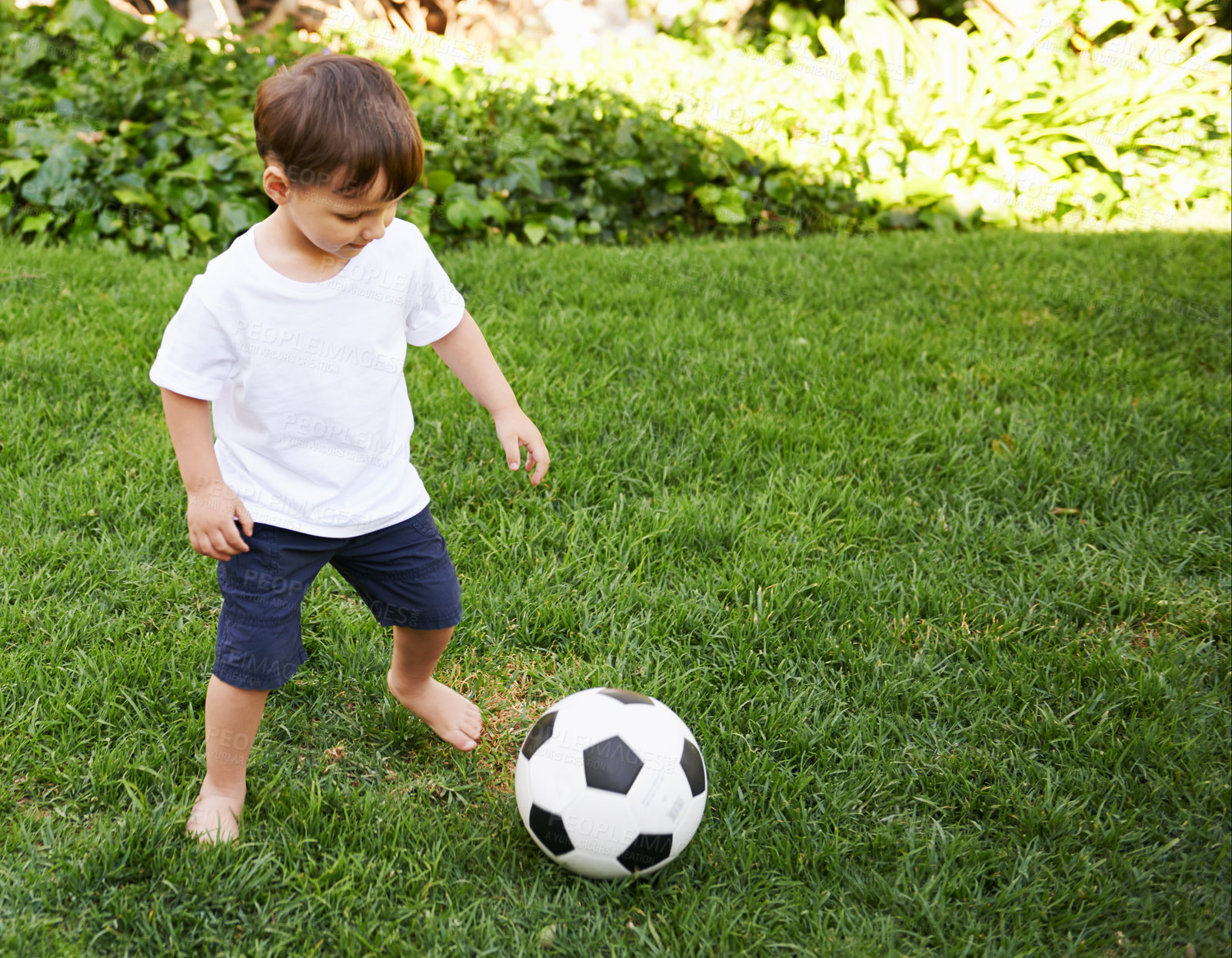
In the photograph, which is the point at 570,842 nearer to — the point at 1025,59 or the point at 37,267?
the point at 37,267

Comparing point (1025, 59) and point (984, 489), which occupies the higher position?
point (1025, 59)

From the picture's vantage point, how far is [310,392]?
Result: 162 cm

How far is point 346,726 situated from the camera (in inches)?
83.0

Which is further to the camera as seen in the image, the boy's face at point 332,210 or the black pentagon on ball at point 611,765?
the black pentagon on ball at point 611,765

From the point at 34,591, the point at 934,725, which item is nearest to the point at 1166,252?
the point at 934,725

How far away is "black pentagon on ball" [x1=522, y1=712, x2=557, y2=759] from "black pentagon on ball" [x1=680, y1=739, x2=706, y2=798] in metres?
0.27

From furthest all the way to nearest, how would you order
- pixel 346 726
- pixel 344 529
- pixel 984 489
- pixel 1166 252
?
pixel 1166 252 → pixel 984 489 → pixel 346 726 → pixel 344 529

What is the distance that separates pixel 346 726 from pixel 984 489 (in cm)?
214

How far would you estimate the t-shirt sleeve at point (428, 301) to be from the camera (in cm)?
174

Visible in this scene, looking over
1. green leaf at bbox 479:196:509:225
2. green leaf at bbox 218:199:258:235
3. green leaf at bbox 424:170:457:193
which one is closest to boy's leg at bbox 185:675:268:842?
green leaf at bbox 218:199:258:235

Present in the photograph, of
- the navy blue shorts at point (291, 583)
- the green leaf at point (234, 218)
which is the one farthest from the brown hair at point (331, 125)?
the green leaf at point (234, 218)

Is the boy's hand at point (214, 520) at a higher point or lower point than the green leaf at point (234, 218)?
higher

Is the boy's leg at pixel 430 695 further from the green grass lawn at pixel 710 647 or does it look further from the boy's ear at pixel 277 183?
the boy's ear at pixel 277 183

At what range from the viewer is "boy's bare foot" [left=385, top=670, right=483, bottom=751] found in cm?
204
